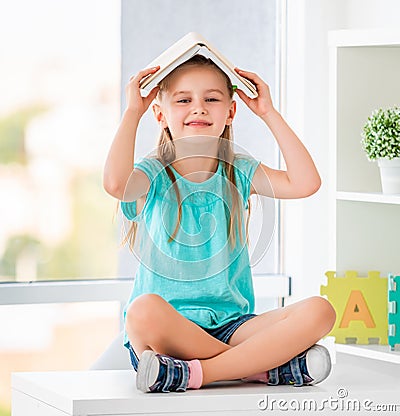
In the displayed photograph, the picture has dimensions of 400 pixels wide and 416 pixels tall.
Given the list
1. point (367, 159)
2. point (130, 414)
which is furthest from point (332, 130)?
point (130, 414)

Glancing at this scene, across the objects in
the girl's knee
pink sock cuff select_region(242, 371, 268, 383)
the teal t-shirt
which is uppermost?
the teal t-shirt

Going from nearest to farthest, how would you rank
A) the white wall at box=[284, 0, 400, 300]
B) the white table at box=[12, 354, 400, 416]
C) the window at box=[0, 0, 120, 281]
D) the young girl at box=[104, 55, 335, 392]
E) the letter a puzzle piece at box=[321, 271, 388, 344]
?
the white table at box=[12, 354, 400, 416], the young girl at box=[104, 55, 335, 392], the letter a puzzle piece at box=[321, 271, 388, 344], the window at box=[0, 0, 120, 281], the white wall at box=[284, 0, 400, 300]

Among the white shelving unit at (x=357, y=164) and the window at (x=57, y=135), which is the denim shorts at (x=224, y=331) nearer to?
the white shelving unit at (x=357, y=164)

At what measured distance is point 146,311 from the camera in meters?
1.45

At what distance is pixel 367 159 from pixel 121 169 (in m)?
0.63

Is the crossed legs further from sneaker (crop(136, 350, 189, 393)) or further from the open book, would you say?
the open book

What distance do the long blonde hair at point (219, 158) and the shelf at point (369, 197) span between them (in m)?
0.31

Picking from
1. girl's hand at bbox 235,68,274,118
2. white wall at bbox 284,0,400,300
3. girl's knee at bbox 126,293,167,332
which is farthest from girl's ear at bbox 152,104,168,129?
white wall at bbox 284,0,400,300

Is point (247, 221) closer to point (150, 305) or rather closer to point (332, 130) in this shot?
point (150, 305)

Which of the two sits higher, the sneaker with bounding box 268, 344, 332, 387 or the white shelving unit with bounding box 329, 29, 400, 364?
the white shelving unit with bounding box 329, 29, 400, 364

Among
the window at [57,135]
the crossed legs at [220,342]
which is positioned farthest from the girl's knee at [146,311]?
the window at [57,135]

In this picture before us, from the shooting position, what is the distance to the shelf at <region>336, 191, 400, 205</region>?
5.87 feet

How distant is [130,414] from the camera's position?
1.37 meters

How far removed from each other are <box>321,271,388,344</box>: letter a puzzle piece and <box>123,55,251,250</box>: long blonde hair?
0.37 meters
